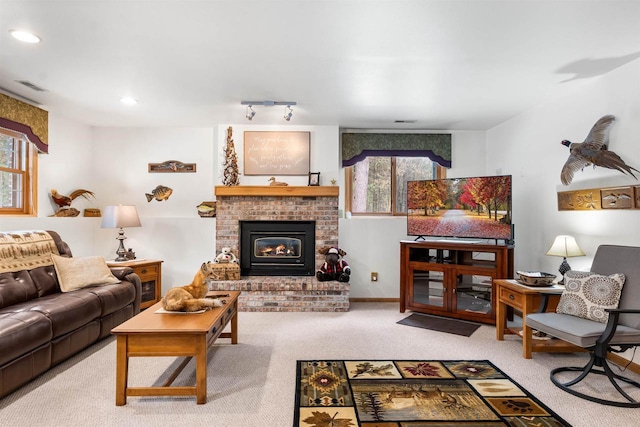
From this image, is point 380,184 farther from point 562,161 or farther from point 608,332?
point 608,332

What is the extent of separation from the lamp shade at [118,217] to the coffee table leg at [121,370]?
2.63m

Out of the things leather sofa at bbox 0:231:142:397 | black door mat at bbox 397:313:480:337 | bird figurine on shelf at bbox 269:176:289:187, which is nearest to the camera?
leather sofa at bbox 0:231:142:397

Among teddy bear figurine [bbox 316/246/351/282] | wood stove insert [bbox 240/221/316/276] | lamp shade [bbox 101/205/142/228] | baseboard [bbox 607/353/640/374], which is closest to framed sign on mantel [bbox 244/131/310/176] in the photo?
wood stove insert [bbox 240/221/316/276]

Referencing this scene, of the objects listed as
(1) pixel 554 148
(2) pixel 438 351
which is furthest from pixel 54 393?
(1) pixel 554 148

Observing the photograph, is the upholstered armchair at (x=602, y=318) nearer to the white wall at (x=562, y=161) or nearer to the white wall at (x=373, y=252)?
the white wall at (x=562, y=161)

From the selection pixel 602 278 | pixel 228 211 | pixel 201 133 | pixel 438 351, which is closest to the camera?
pixel 602 278

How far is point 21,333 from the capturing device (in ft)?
7.85

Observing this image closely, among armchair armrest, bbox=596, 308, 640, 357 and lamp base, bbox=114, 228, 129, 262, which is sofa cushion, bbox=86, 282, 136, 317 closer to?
lamp base, bbox=114, 228, 129, 262

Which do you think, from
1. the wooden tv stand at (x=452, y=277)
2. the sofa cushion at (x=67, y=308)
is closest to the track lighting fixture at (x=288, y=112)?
the wooden tv stand at (x=452, y=277)

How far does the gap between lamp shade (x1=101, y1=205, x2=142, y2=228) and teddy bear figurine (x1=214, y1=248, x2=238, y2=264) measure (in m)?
1.14

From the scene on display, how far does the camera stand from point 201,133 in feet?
17.0

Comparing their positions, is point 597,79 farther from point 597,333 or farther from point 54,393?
point 54,393

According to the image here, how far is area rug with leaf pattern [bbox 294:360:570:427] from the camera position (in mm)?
2137

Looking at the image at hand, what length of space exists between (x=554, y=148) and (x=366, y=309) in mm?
2747
